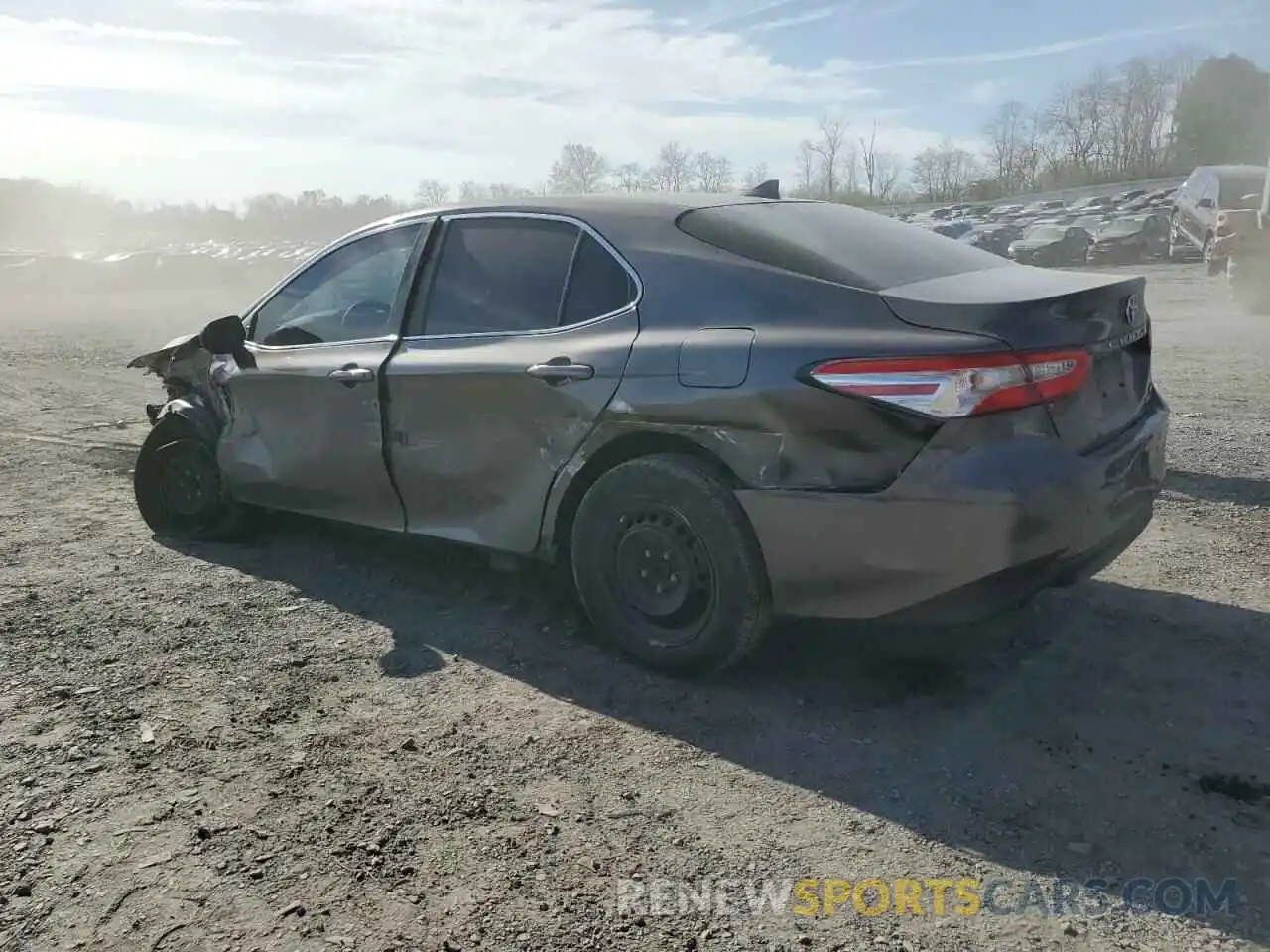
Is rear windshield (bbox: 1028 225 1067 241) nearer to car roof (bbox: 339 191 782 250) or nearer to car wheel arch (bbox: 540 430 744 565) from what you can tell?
car roof (bbox: 339 191 782 250)

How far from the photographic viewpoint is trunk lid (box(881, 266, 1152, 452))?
2939 mm

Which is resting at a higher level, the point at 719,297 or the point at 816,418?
the point at 719,297

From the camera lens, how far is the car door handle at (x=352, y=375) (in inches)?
164

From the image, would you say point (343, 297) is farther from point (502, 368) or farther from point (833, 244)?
point (833, 244)

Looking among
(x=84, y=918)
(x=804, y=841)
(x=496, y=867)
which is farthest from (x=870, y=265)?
(x=84, y=918)

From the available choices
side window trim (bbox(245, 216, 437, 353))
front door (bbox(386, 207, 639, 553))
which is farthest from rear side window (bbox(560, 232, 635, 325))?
side window trim (bbox(245, 216, 437, 353))

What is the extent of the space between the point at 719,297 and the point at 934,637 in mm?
1432

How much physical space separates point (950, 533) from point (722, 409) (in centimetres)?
79

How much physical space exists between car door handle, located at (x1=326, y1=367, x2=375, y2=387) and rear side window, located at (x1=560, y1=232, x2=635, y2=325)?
37.3 inches

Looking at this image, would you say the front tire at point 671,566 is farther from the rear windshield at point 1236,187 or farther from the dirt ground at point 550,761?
the rear windshield at point 1236,187

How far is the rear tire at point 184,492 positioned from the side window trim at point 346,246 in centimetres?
69

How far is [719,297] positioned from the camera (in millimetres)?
3318

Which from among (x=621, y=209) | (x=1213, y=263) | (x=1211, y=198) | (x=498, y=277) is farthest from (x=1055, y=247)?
(x=498, y=277)

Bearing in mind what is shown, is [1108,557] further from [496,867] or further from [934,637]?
[496,867]
